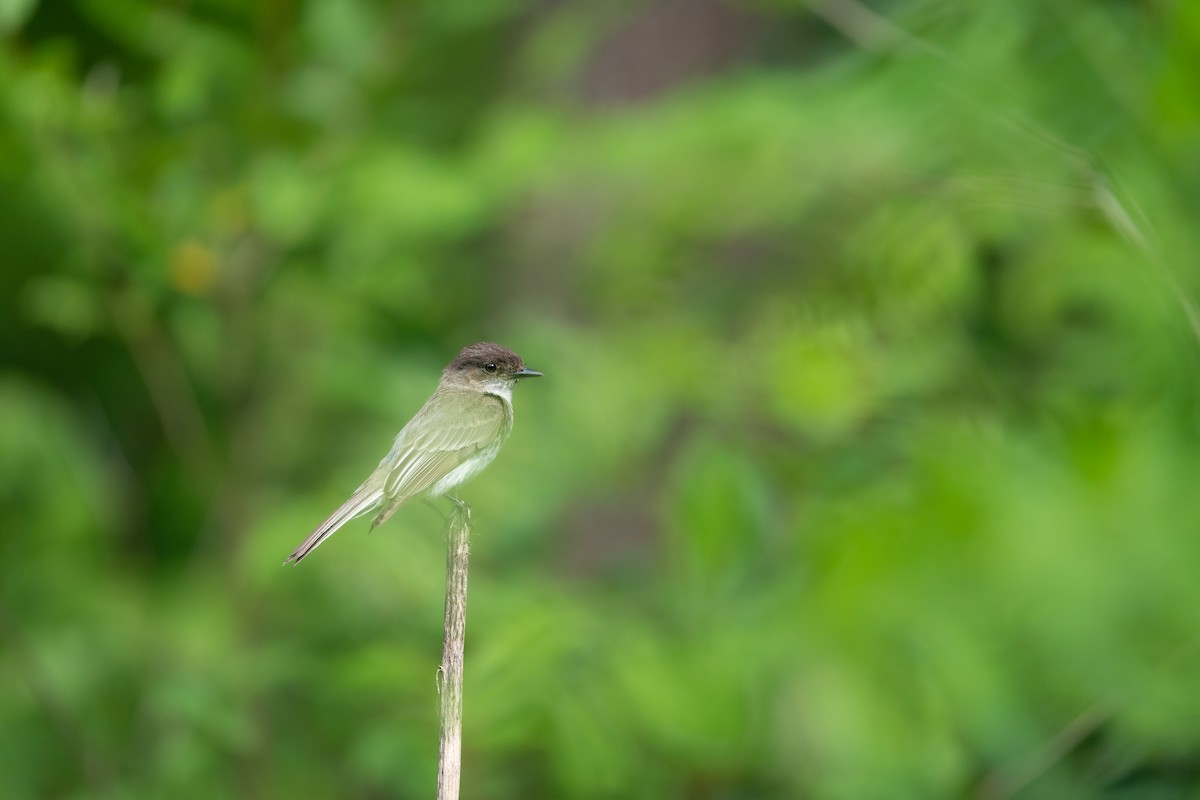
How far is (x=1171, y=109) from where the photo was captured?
7.88 ft

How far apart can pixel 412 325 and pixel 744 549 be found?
40.9 inches

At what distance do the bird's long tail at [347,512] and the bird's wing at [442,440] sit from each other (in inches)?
0.9

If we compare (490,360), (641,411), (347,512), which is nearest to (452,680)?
Answer: (347,512)

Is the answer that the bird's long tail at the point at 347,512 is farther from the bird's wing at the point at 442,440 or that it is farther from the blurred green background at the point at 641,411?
the blurred green background at the point at 641,411

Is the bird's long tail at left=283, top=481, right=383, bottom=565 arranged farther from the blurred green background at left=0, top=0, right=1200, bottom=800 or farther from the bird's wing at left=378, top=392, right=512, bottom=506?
the blurred green background at left=0, top=0, right=1200, bottom=800

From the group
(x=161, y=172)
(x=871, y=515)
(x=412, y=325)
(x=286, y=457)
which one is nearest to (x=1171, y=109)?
(x=871, y=515)

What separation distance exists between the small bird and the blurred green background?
2.22ft

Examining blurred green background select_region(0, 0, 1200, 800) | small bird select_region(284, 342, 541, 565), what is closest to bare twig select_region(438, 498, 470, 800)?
small bird select_region(284, 342, 541, 565)

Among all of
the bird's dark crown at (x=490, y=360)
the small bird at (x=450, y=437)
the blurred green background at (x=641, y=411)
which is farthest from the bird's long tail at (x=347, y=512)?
the blurred green background at (x=641, y=411)

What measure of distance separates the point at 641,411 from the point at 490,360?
2669 mm

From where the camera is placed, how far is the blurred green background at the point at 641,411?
2.45 m

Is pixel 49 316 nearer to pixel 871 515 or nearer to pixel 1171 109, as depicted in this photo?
pixel 871 515

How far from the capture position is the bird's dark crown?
1.33m

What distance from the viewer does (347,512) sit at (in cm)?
118
